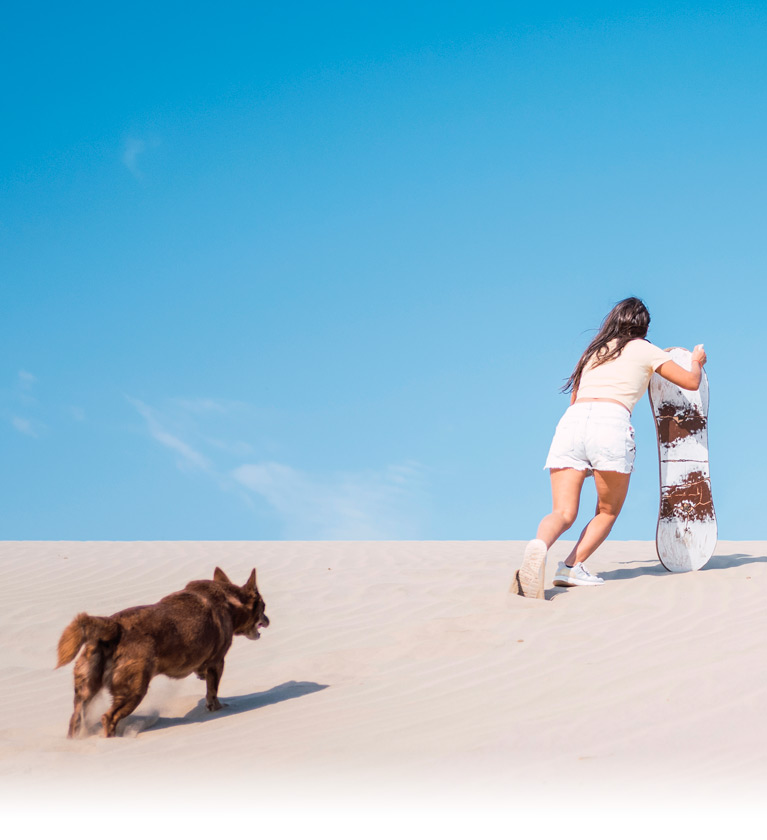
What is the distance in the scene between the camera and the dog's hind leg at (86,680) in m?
3.80

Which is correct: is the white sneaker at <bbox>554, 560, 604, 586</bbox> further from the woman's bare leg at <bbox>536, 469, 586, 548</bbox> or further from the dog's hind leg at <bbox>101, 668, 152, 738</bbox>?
the dog's hind leg at <bbox>101, 668, 152, 738</bbox>

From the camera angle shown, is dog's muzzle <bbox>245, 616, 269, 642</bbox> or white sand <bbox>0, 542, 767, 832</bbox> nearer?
white sand <bbox>0, 542, 767, 832</bbox>

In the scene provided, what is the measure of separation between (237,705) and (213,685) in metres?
0.23

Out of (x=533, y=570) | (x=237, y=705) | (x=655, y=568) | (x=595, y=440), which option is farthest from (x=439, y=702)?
(x=655, y=568)

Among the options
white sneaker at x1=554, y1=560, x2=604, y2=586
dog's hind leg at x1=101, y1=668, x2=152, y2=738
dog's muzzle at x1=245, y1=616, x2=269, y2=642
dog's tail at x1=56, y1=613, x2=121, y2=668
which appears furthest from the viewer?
white sneaker at x1=554, y1=560, x2=604, y2=586

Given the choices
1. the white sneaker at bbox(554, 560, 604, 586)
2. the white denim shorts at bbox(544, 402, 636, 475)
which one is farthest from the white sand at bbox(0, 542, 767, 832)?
the white denim shorts at bbox(544, 402, 636, 475)

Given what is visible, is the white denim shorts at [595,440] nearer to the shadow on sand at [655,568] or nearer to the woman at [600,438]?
the woman at [600,438]

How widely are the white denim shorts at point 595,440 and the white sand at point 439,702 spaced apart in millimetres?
1025

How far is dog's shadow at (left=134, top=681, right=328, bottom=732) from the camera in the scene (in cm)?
422

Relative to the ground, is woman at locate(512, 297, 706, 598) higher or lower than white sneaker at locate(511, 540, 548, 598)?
higher

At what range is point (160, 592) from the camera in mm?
8031

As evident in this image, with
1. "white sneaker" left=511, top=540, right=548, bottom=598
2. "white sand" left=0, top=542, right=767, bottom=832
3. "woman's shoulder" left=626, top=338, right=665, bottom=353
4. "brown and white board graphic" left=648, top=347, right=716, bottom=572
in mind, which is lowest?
"white sand" left=0, top=542, right=767, bottom=832

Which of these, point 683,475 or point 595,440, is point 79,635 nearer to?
point 595,440

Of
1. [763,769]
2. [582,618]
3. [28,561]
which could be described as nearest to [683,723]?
[763,769]
